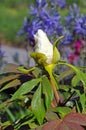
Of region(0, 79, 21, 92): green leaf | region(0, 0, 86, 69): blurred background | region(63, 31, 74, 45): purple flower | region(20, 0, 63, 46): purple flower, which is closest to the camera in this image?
region(0, 79, 21, 92): green leaf

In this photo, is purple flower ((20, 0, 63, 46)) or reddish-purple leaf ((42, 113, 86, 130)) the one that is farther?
purple flower ((20, 0, 63, 46))

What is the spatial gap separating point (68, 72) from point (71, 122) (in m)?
0.30

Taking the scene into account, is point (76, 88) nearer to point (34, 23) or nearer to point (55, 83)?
point (55, 83)

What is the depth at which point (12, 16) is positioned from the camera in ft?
49.3

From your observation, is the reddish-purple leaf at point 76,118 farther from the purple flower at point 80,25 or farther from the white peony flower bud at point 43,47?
the purple flower at point 80,25

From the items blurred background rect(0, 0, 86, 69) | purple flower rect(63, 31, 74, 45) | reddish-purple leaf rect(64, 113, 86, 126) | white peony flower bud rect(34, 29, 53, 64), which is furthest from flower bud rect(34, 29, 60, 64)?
blurred background rect(0, 0, 86, 69)

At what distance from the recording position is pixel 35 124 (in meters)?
2.03

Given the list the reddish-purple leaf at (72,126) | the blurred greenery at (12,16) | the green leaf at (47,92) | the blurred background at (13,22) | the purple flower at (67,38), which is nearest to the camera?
the reddish-purple leaf at (72,126)

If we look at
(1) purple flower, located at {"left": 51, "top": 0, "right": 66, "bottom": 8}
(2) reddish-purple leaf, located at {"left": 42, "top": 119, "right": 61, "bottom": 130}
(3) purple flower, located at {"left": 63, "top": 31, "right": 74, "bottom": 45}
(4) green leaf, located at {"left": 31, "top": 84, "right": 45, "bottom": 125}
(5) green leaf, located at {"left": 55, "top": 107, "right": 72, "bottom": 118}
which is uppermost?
(1) purple flower, located at {"left": 51, "top": 0, "right": 66, "bottom": 8}

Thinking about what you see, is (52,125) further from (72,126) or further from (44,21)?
(44,21)

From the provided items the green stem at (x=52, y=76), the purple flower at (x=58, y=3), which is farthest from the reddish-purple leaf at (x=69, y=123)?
the purple flower at (x=58, y=3)

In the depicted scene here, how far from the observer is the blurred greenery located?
1262cm

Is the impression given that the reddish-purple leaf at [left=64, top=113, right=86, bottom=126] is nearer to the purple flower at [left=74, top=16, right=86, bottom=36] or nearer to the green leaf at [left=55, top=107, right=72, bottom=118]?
the green leaf at [left=55, top=107, right=72, bottom=118]

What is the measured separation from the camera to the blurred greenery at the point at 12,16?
12.6 meters
